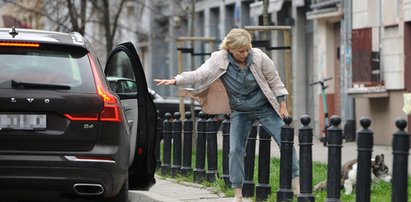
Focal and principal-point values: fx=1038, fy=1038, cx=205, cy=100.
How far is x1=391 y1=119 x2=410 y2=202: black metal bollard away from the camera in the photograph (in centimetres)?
761

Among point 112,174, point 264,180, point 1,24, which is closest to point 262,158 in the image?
point 264,180

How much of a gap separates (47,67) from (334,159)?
2.55 meters

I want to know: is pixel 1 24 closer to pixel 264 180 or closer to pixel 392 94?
pixel 392 94

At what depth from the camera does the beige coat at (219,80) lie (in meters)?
9.96

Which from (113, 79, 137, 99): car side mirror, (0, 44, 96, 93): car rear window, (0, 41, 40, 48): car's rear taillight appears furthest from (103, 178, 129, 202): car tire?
(0, 41, 40, 48): car's rear taillight

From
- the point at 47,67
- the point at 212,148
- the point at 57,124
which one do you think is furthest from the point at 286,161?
the point at 212,148

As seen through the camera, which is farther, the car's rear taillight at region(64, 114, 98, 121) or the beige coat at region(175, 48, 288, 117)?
the beige coat at region(175, 48, 288, 117)

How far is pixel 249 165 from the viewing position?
11078 millimetres

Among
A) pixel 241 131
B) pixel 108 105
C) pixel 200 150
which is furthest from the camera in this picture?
pixel 200 150

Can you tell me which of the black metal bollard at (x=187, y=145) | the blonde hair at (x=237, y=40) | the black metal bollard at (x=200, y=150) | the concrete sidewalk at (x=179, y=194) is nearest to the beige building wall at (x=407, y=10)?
the black metal bollard at (x=187, y=145)

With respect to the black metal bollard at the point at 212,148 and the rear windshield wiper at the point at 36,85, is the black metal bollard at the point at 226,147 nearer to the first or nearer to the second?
the black metal bollard at the point at 212,148

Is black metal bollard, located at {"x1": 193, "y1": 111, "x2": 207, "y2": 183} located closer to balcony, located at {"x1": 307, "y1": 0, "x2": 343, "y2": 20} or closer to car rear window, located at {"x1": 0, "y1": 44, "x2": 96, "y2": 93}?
car rear window, located at {"x1": 0, "y1": 44, "x2": 96, "y2": 93}

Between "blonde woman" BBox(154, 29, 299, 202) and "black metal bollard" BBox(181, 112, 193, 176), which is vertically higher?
"blonde woman" BBox(154, 29, 299, 202)

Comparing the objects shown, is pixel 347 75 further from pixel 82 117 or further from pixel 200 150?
pixel 82 117
